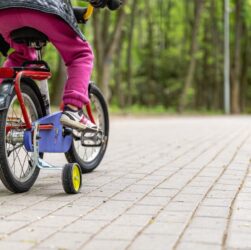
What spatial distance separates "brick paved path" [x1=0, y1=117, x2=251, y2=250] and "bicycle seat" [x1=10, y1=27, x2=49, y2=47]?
44.1 inches

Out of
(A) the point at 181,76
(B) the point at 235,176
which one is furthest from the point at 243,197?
(A) the point at 181,76

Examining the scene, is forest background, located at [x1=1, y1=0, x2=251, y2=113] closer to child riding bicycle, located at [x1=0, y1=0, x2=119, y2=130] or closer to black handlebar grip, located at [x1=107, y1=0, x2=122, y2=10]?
black handlebar grip, located at [x1=107, y1=0, x2=122, y2=10]

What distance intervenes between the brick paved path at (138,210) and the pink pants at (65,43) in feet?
2.49

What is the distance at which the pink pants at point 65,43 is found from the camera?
4879mm

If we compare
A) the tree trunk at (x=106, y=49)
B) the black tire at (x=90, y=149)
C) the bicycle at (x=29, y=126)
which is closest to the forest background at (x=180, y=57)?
the tree trunk at (x=106, y=49)

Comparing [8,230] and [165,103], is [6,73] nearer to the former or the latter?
[8,230]

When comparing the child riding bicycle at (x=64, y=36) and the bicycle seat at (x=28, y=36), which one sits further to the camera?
the bicycle seat at (x=28, y=36)

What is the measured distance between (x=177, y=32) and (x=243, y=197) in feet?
130

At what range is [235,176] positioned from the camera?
6.08 m

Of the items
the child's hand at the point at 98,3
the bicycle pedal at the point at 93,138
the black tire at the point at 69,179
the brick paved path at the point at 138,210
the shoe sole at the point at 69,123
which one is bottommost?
the brick paved path at the point at 138,210

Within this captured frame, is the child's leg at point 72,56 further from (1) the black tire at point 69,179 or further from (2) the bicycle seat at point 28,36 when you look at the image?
(1) the black tire at point 69,179

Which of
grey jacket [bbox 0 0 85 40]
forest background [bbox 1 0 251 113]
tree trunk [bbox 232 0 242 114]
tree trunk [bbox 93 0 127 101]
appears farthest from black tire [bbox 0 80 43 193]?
tree trunk [bbox 232 0 242 114]

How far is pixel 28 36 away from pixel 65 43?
0.28 m

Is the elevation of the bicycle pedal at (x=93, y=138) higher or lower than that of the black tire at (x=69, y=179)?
higher
